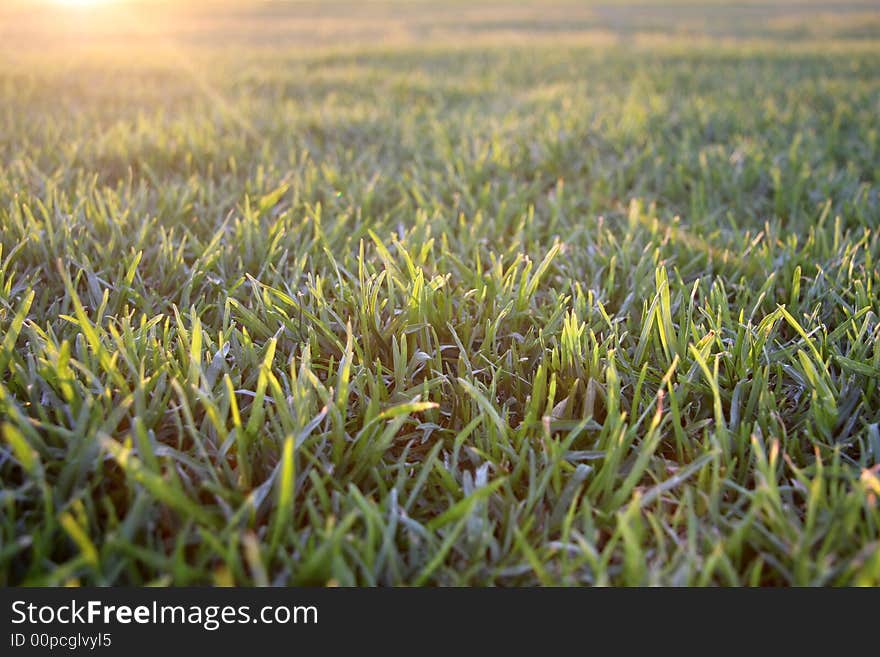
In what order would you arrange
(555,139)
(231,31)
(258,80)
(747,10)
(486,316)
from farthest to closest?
(747,10)
(231,31)
(258,80)
(555,139)
(486,316)

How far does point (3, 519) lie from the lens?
2.82 ft

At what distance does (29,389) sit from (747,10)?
2632 cm

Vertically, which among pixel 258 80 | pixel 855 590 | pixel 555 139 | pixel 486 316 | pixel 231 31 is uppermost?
pixel 231 31

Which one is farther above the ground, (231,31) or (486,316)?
(231,31)

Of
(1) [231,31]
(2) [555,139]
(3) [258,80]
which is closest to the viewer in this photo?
(2) [555,139]

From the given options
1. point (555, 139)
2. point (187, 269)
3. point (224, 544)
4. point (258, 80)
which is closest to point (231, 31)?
point (258, 80)

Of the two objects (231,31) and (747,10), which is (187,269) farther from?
(747,10)

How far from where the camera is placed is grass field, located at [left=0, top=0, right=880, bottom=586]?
2.85 feet

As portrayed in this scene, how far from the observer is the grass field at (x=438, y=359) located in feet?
2.85

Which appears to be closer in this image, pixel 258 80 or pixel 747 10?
pixel 258 80

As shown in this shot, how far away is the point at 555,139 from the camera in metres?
3.02

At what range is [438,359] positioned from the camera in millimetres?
1281

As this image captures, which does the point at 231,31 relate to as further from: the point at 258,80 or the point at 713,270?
the point at 713,270

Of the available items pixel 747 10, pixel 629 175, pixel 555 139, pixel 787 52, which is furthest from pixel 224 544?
pixel 747 10
